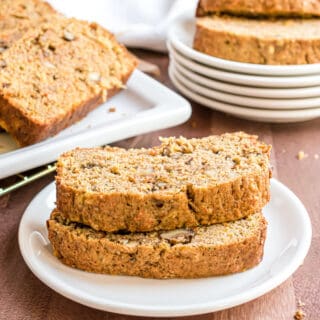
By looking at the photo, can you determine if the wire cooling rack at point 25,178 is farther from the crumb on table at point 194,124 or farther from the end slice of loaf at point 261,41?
the end slice of loaf at point 261,41

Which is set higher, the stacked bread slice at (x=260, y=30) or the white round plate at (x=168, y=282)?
the stacked bread slice at (x=260, y=30)

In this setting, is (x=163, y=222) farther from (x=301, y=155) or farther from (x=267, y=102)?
(x=267, y=102)

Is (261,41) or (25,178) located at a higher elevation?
(261,41)

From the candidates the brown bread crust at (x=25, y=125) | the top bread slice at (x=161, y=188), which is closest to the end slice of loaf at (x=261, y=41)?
the brown bread crust at (x=25, y=125)

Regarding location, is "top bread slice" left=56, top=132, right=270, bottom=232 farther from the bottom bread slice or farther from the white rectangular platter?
the white rectangular platter

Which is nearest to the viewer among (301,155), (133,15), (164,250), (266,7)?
(164,250)

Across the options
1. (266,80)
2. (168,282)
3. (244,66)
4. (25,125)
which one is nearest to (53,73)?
(25,125)

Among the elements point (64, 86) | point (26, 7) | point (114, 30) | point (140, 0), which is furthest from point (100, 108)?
point (140, 0)
